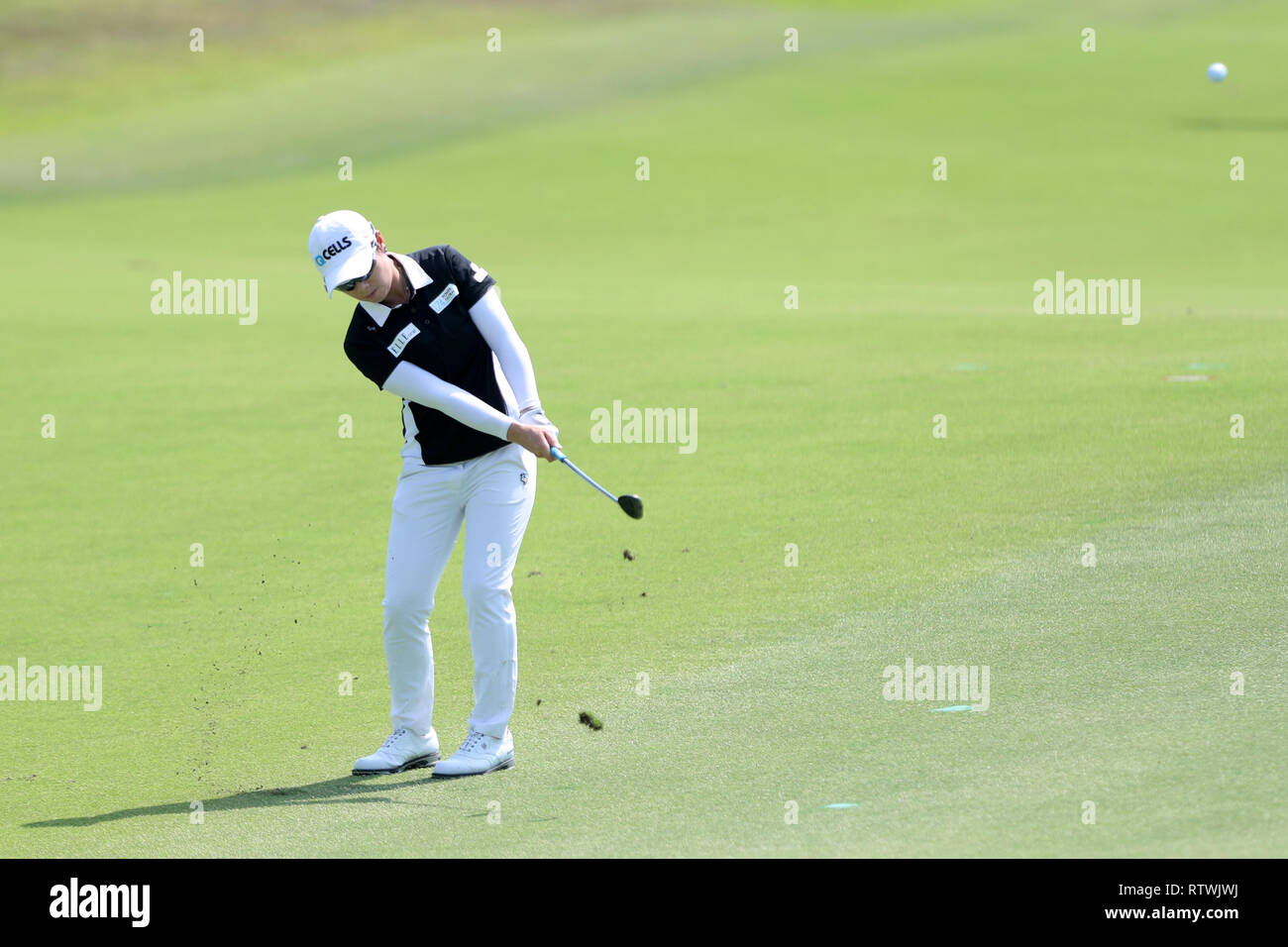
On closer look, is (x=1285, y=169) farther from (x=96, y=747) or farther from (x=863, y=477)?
(x=96, y=747)

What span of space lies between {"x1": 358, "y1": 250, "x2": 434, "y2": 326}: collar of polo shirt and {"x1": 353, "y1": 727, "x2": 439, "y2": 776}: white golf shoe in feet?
6.40

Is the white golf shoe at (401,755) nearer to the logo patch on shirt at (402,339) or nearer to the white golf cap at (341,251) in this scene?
the logo patch on shirt at (402,339)

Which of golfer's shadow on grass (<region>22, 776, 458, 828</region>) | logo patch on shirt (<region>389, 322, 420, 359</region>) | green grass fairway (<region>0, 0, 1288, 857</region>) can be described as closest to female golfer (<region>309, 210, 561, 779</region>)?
logo patch on shirt (<region>389, 322, 420, 359</region>)

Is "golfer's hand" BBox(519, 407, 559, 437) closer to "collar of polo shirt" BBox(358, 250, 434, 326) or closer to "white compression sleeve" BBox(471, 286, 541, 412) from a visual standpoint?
"white compression sleeve" BBox(471, 286, 541, 412)

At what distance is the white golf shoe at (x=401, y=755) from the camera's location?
761cm

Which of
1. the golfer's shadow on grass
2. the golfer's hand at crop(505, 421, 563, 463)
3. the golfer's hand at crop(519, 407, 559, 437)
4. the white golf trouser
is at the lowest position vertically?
the golfer's shadow on grass

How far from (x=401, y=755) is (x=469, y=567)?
99 cm

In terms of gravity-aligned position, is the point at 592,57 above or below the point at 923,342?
above

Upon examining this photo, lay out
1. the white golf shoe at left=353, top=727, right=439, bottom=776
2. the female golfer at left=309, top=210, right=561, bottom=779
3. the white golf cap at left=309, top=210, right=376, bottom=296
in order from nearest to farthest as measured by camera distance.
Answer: the white golf cap at left=309, top=210, right=376, bottom=296 → the female golfer at left=309, top=210, right=561, bottom=779 → the white golf shoe at left=353, top=727, right=439, bottom=776

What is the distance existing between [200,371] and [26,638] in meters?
10.2

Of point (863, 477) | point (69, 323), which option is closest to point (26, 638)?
point (863, 477)

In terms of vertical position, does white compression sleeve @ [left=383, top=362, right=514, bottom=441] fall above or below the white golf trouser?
above

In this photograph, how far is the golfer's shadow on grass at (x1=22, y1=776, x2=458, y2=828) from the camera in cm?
713

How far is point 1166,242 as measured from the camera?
112ft
